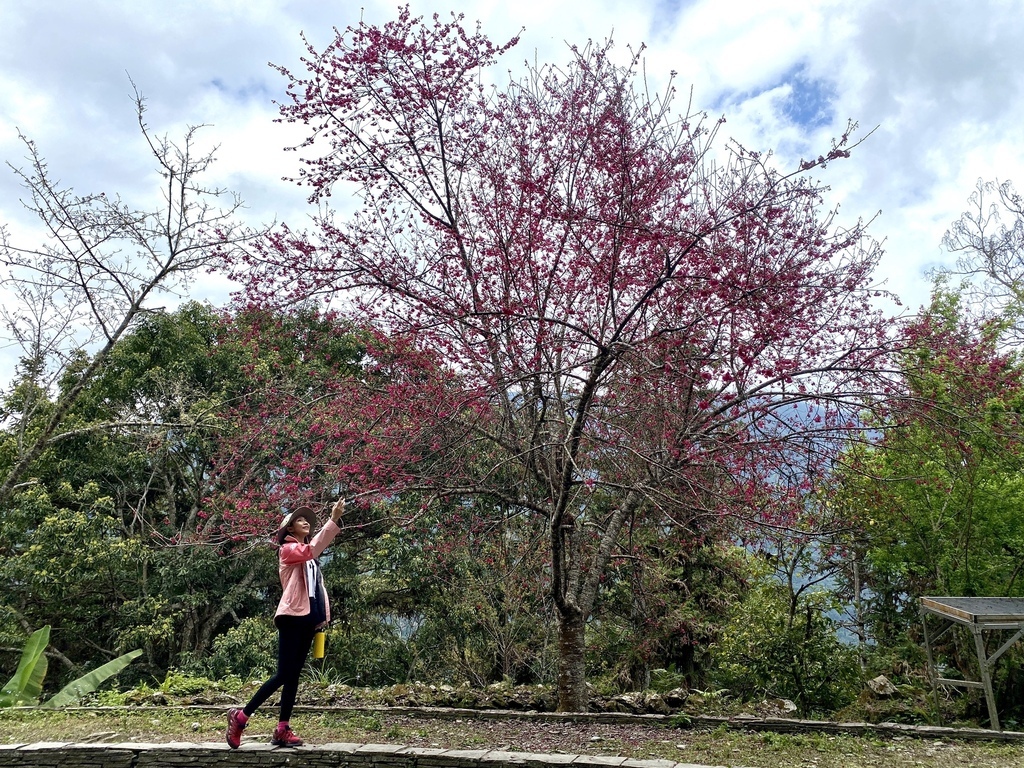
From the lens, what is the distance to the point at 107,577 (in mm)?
11711

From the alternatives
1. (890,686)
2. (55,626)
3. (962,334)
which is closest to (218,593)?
(55,626)

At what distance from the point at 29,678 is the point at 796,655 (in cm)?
841

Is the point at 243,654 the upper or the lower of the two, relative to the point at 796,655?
lower

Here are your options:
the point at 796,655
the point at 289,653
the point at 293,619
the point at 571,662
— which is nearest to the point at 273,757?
the point at 289,653

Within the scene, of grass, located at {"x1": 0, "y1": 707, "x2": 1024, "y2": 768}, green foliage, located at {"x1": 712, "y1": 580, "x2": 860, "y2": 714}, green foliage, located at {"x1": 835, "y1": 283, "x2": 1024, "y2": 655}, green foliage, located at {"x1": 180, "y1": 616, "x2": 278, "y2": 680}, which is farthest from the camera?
green foliage, located at {"x1": 180, "y1": 616, "x2": 278, "y2": 680}

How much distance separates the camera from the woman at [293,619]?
4.10m

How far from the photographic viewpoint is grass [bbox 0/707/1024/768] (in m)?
4.40

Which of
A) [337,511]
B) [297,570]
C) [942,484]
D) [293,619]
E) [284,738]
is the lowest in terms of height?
[284,738]

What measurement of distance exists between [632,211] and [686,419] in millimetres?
1710

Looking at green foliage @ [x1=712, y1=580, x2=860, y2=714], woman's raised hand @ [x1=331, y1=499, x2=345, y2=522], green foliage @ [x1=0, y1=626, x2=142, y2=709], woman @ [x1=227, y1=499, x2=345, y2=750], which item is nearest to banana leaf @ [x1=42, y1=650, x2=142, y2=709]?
green foliage @ [x1=0, y1=626, x2=142, y2=709]

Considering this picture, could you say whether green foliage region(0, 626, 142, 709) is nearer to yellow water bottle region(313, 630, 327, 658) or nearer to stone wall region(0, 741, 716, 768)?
stone wall region(0, 741, 716, 768)

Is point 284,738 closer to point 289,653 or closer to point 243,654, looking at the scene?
point 289,653

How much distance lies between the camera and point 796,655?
7.17 metres

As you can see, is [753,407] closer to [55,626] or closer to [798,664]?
[798,664]
